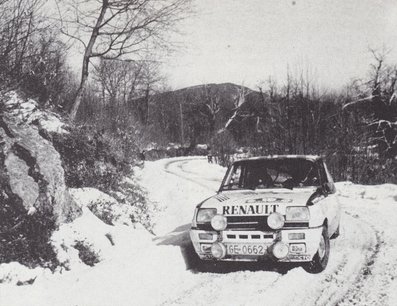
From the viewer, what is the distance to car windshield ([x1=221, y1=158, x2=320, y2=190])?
6938 mm

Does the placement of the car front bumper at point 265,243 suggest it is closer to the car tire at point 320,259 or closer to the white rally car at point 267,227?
the white rally car at point 267,227

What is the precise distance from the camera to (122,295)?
517 centimetres

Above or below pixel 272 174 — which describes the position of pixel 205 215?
below

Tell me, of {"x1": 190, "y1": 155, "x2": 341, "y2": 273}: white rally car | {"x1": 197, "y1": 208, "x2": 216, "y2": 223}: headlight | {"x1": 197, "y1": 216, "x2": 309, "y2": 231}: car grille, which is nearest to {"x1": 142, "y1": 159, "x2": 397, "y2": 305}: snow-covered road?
{"x1": 190, "y1": 155, "x2": 341, "y2": 273}: white rally car

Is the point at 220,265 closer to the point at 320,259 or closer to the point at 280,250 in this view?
the point at 280,250

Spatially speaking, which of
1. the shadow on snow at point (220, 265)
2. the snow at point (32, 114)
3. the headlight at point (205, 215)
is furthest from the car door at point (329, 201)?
the snow at point (32, 114)

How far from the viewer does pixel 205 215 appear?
5934 mm

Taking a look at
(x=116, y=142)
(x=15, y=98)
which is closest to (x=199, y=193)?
(x=116, y=142)

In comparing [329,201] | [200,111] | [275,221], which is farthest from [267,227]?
[200,111]

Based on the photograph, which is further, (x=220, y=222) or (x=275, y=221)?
(x=220, y=222)

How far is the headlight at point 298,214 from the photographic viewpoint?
5.56 m

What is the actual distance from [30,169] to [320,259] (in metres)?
4.75

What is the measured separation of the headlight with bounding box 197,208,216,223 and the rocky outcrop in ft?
8.48

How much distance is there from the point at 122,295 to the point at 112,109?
13.1 meters
